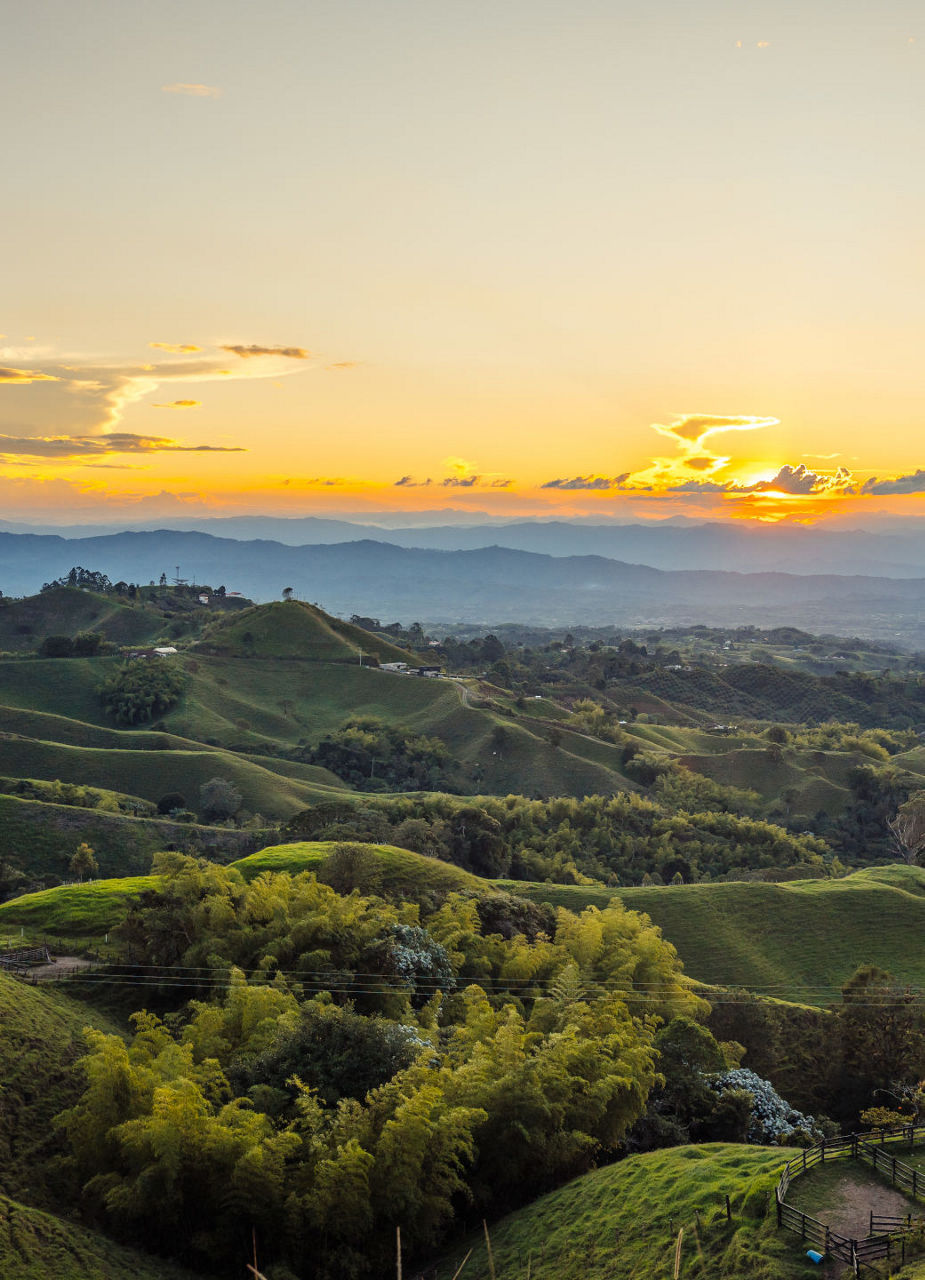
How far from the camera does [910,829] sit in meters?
75.8

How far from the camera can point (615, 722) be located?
116m

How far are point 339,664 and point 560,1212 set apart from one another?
113 metres

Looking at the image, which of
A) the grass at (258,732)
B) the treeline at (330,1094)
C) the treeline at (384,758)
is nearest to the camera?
the treeline at (330,1094)

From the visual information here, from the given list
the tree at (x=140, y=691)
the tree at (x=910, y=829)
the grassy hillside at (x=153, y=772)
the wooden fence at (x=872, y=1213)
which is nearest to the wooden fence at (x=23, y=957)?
the wooden fence at (x=872, y=1213)

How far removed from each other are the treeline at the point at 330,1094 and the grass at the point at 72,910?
4992 millimetres

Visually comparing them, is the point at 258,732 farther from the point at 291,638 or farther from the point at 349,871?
the point at 349,871

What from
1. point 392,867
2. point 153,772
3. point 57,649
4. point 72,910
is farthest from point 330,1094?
point 57,649

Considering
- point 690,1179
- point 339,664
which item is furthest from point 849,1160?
point 339,664

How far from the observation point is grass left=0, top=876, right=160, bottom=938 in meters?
36.1

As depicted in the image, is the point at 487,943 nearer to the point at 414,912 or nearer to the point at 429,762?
the point at 414,912

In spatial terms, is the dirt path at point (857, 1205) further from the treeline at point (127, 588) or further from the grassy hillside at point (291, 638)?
the treeline at point (127, 588)

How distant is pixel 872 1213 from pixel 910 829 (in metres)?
65.8

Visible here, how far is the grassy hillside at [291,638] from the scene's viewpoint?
134625 mm

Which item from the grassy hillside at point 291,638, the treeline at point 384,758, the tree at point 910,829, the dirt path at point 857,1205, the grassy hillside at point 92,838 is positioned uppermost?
the grassy hillside at point 291,638
